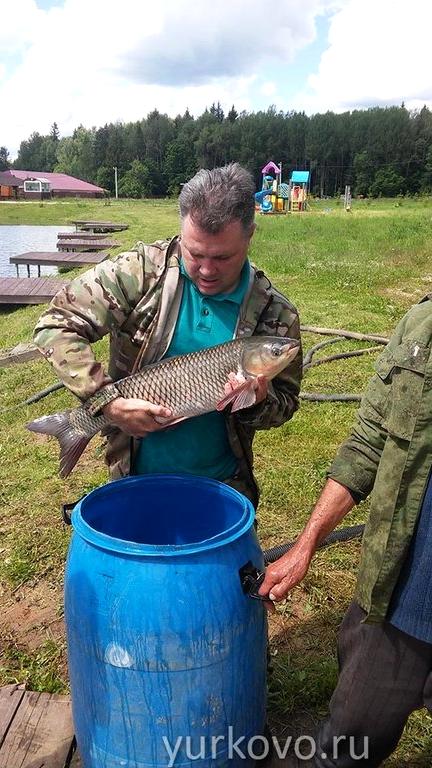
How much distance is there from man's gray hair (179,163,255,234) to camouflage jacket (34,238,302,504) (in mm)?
250

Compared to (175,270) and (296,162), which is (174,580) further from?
(296,162)

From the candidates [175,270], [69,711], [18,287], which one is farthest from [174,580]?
[18,287]

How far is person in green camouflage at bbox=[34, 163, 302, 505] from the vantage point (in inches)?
90.6

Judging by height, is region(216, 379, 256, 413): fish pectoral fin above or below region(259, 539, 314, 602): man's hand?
above

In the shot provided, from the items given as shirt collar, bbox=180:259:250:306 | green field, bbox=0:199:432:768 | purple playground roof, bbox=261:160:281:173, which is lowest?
green field, bbox=0:199:432:768

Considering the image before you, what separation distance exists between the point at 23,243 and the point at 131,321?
1253 inches

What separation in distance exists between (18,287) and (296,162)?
90.4m

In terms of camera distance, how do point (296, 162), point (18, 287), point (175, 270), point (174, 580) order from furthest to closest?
point (296, 162)
point (18, 287)
point (175, 270)
point (174, 580)

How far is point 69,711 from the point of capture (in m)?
2.78

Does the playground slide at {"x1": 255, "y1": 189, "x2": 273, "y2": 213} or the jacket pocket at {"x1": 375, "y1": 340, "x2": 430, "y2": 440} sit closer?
the jacket pocket at {"x1": 375, "y1": 340, "x2": 430, "y2": 440}

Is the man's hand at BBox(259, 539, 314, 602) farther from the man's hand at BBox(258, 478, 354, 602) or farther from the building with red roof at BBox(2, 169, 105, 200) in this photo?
the building with red roof at BBox(2, 169, 105, 200)

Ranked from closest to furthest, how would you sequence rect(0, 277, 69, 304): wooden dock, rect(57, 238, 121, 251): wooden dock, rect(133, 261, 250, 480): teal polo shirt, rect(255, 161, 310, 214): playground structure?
1. rect(133, 261, 250, 480): teal polo shirt
2. rect(0, 277, 69, 304): wooden dock
3. rect(57, 238, 121, 251): wooden dock
4. rect(255, 161, 310, 214): playground structure

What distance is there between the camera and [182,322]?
2.49m

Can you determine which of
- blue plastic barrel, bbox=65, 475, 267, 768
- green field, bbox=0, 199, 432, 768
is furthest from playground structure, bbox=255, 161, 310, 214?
blue plastic barrel, bbox=65, 475, 267, 768
